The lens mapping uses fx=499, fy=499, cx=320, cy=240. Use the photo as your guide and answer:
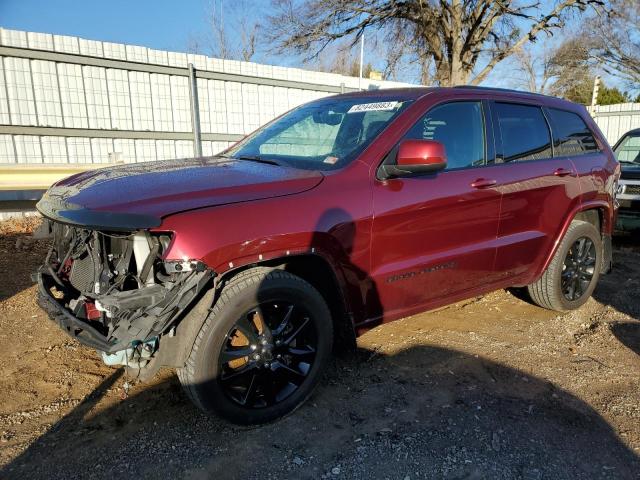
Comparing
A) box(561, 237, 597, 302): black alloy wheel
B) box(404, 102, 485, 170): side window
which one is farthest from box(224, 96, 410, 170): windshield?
box(561, 237, 597, 302): black alloy wheel

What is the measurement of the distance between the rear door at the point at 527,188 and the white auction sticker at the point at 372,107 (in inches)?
36.1

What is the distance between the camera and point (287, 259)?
2.79 metres

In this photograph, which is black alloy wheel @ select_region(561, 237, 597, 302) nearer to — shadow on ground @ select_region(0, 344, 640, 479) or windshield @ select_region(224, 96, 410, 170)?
shadow on ground @ select_region(0, 344, 640, 479)

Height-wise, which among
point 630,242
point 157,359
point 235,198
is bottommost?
point 630,242

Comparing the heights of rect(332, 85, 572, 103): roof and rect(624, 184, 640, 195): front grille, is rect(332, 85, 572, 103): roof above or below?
above

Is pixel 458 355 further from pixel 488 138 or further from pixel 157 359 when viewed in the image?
pixel 157 359

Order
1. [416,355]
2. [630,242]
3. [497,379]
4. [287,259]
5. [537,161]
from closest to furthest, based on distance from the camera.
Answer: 1. [287,259]
2. [497,379]
3. [416,355]
4. [537,161]
5. [630,242]

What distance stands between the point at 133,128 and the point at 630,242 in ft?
27.5

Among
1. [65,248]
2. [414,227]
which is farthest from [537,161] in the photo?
[65,248]

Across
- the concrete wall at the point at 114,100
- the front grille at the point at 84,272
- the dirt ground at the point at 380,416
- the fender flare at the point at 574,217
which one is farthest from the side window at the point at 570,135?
the concrete wall at the point at 114,100

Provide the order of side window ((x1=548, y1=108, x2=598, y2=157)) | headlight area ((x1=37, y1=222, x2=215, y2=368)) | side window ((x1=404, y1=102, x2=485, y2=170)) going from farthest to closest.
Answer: side window ((x1=548, y1=108, x2=598, y2=157)) < side window ((x1=404, y1=102, x2=485, y2=170)) < headlight area ((x1=37, y1=222, x2=215, y2=368))

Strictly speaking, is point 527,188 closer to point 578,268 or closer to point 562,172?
point 562,172

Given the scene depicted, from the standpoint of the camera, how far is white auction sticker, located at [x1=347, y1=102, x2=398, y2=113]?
11.2 ft

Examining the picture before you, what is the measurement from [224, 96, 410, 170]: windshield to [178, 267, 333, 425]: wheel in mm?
867
